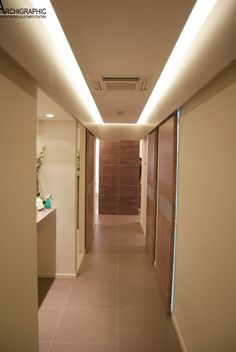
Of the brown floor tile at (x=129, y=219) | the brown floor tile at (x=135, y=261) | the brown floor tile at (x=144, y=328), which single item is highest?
the brown floor tile at (x=129, y=219)

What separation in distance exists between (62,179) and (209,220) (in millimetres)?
2181

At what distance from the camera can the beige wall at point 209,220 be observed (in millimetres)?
1252

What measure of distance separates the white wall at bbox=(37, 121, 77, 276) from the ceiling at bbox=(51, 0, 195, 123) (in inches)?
55.0

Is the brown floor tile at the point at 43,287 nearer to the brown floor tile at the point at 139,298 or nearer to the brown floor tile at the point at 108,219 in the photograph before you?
the brown floor tile at the point at 139,298

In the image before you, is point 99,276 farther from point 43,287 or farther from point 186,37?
point 186,37

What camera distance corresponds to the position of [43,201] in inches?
122

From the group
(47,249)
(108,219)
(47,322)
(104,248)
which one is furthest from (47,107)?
(108,219)

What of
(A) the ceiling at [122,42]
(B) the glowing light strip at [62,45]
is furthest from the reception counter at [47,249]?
(A) the ceiling at [122,42]

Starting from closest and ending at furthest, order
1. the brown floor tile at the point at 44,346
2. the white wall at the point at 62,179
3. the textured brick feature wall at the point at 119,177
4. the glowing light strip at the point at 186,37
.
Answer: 1. the glowing light strip at the point at 186,37
2. the brown floor tile at the point at 44,346
3. the white wall at the point at 62,179
4. the textured brick feature wall at the point at 119,177

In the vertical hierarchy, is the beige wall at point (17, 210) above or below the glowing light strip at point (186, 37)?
below

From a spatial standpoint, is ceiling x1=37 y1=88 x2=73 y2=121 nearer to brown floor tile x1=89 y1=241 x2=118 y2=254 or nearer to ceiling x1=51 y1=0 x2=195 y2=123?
ceiling x1=51 y1=0 x2=195 y2=123

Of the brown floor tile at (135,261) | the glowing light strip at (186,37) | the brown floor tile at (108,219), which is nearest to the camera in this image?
the glowing light strip at (186,37)

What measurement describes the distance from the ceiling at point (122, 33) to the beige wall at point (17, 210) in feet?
1.30

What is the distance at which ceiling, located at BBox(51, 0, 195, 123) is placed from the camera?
974mm
